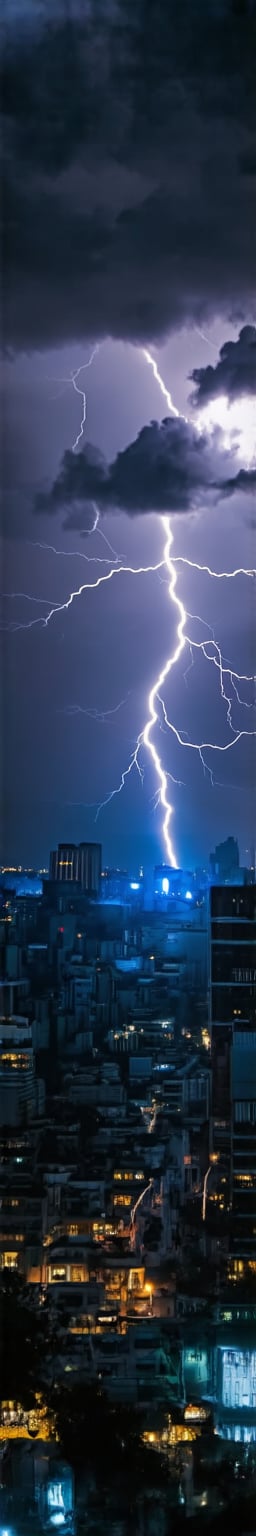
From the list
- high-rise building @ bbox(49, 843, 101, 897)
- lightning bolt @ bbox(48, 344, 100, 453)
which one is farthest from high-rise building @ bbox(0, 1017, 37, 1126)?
lightning bolt @ bbox(48, 344, 100, 453)

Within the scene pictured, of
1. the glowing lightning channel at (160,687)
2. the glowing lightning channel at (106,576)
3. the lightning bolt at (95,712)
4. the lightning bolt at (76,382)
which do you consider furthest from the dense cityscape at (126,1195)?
the lightning bolt at (76,382)

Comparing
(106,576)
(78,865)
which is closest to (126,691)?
(106,576)

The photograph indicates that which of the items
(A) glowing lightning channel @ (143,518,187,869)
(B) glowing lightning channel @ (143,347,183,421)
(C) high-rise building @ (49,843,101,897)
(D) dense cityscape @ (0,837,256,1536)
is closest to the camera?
(D) dense cityscape @ (0,837,256,1536)

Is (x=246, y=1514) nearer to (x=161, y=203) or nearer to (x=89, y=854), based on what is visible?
(x=89, y=854)

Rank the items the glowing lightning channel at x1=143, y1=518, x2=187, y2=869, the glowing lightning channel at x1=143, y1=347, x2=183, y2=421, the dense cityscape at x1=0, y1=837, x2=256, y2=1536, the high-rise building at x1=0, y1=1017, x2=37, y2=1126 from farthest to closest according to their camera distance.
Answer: the high-rise building at x1=0, y1=1017, x2=37, y2=1126
the glowing lightning channel at x1=143, y1=518, x2=187, y2=869
the glowing lightning channel at x1=143, y1=347, x2=183, y2=421
the dense cityscape at x1=0, y1=837, x2=256, y2=1536

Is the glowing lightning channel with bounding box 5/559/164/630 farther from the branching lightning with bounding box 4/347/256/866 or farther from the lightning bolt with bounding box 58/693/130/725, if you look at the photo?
the lightning bolt with bounding box 58/693/130/725

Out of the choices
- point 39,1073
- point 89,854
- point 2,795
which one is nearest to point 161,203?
point 2,795
